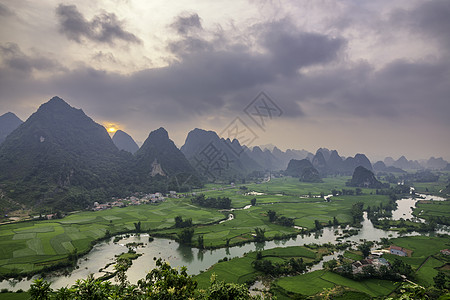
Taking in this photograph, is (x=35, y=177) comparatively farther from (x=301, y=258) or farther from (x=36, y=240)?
(x=301, y=258)

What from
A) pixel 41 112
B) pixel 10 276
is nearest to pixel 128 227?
pixel 10 276

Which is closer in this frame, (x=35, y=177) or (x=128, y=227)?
(x=128, y=227)

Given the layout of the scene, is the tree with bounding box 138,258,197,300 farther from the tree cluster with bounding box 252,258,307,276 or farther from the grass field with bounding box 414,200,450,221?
the grass field with bounding box 414,200,450,221

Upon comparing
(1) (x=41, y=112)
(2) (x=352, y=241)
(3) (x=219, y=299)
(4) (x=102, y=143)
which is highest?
(1) (x=41, y=112)

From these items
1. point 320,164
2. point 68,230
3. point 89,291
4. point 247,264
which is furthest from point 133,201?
point 320,164

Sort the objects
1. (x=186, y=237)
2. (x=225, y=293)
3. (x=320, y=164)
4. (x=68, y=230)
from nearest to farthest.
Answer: (x=225, y=293) → (x=186, y=237) → (x=68, y=230) → (x=320, y=164)

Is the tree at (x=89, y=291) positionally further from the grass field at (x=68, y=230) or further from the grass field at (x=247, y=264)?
the grass field at (x=68, y=230)

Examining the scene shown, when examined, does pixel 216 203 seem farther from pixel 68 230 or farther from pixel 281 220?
pixel 68 230
